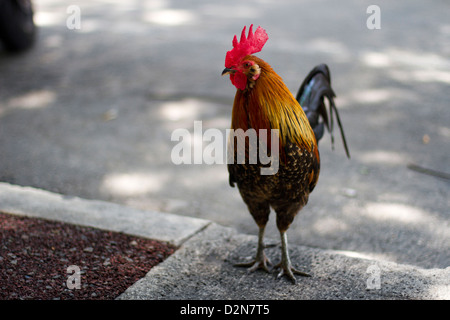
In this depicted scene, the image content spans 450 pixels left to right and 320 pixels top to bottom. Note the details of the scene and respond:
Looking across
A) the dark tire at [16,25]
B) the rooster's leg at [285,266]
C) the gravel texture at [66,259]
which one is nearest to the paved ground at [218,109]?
the dark tire at [16,25]

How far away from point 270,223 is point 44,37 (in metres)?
Result: 6.60

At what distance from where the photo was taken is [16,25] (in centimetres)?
777

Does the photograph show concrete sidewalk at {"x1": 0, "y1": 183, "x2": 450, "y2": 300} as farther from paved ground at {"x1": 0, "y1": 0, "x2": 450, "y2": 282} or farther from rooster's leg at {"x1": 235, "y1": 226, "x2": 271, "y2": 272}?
paved ground at {"x1": 0, "y1": 0, "x2": 450, "y2": 282}

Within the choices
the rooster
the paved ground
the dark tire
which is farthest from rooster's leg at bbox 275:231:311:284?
the dark tire

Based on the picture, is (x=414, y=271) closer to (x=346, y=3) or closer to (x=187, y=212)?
(x=187, y=212)

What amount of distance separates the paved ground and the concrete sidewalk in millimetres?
296

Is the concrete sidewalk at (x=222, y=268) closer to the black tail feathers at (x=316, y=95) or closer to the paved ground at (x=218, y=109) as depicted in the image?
the paved ground at (x=218, y=109)

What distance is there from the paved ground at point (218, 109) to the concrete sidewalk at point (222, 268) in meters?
0.30

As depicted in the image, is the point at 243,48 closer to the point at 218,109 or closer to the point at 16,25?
the point at 218,109

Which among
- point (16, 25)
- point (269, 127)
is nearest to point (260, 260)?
point (269, 127)

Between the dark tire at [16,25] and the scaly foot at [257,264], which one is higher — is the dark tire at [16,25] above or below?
above

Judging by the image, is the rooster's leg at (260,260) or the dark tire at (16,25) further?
the dark tire at (16,25)

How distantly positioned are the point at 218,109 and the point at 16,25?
3951 millimetres

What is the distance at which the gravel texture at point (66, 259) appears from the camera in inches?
114
